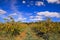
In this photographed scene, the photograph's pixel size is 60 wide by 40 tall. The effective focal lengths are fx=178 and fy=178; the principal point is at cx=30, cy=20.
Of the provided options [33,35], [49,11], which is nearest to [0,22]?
[33,35]

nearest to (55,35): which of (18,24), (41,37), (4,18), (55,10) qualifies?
(41,37)

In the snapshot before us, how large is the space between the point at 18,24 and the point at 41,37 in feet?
1.54

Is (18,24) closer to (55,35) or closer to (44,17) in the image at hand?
(44,17)

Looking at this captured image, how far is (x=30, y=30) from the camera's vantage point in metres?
3.17

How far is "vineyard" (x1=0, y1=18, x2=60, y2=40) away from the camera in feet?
10.2

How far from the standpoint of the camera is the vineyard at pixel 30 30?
3.12 metres

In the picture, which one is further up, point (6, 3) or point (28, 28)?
point (6, 3)

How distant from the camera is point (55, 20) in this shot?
3.19 meters

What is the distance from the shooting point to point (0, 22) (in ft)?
10.3

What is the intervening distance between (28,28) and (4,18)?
0.46 metres

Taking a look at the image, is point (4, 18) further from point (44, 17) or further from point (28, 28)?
point (44, 17)

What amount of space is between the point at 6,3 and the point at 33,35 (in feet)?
2.45

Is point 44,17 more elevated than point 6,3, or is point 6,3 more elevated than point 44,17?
point 6,3

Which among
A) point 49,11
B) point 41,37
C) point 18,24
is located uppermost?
point 49,11
